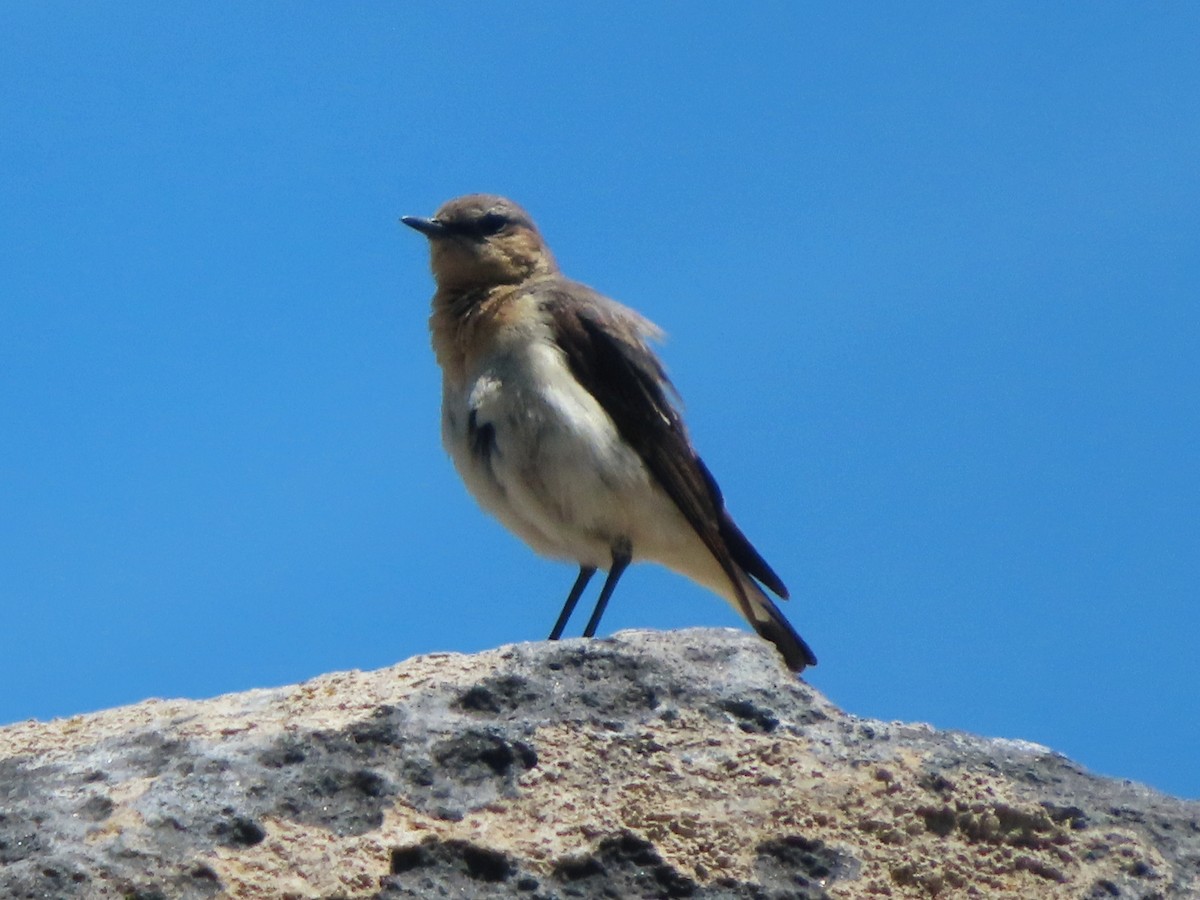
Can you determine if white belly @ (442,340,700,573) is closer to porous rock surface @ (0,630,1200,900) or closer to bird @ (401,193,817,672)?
bird @ (401,193,817,672)

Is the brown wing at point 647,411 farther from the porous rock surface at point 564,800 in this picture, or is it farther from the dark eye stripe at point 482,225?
the porous rock surface at point 564,800

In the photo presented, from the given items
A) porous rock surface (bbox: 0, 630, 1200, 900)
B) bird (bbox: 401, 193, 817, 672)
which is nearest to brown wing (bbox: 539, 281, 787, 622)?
bird (bbox: 401, 193, 817, 672)

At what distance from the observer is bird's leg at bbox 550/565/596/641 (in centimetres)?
732

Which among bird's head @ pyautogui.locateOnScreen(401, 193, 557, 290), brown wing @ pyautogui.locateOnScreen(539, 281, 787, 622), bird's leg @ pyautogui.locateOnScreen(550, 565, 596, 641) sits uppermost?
bird's head @ pyautogui.locateOnScreen(401, 193, 557, 290)

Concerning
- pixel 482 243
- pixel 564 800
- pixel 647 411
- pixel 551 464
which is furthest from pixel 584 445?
pixel 564 800

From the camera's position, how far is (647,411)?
754 cm

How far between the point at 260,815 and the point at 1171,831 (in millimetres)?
2034

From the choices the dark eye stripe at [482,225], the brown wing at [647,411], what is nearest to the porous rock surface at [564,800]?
the brown wing at [647,411]

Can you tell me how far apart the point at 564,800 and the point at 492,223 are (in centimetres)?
568

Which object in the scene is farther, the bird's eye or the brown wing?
the bird's eye

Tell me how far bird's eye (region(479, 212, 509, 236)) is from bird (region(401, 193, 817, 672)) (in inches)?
25.8

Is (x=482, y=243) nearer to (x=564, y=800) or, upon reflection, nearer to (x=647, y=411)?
(x=647, y=411)

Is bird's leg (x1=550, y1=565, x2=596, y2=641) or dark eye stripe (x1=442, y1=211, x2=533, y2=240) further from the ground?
dark eye stripe (x1=442, y1=211, x2=533, y2=240)

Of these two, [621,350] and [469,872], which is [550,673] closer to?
[469,872]
